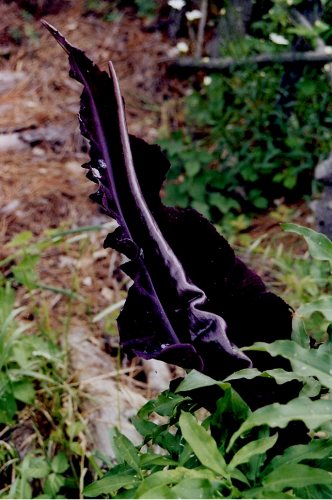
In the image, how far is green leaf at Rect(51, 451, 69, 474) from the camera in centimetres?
139

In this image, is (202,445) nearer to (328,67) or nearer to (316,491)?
(316,491)

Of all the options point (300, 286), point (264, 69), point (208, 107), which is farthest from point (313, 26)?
point (300, 286)

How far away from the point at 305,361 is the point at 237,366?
4.3 inches

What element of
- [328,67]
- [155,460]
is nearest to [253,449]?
[155,460]

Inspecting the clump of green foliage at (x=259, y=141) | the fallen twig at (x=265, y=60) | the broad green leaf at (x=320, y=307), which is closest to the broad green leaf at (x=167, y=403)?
the broad green leaf at (x=320, y=307)

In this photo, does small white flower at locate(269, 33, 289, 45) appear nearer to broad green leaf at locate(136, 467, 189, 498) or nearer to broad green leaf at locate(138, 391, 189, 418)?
broad green leaf at locate(138, 391, 189, 418)

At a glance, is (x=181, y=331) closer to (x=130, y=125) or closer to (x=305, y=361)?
(x=305, y=361)

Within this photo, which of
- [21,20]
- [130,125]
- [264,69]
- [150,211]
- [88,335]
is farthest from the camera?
[21,20]

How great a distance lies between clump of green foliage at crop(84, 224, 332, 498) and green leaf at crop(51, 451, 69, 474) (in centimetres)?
58

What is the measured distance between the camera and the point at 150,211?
2.85ft

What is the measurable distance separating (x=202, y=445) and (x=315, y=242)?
0.35 m

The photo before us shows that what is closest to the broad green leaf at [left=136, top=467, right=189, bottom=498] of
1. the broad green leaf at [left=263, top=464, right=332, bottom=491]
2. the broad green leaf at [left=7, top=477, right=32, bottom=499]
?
the broad green leaf at [left=263, top=464, right=332, bottom=491]

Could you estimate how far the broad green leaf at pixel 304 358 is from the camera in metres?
0.73

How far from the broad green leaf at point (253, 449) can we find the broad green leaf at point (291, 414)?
2cm
